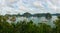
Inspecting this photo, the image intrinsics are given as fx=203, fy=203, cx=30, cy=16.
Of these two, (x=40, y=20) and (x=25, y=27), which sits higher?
(x=40, y=20)

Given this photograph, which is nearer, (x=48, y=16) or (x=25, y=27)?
(x=25, y=27)

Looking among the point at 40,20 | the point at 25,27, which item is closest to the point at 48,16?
the point at 40,20

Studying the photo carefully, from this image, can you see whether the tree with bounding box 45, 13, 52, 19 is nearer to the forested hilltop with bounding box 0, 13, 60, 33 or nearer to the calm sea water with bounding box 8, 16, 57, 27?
the calm sea water with bounding box 8, 16, 57, 27

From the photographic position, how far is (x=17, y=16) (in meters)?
9.91

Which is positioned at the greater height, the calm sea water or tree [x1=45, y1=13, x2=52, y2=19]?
tree [x1=45, y1=13, x2=52, y2=19]

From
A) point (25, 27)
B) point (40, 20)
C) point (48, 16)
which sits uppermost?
point (48, 16)

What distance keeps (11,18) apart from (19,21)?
421 mm

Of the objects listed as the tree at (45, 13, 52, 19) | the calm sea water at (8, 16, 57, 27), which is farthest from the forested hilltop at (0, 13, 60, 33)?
the tree at (45, 13, 52, 19)

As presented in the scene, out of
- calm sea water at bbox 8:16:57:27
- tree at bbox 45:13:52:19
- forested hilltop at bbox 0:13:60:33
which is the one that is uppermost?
tree at bbox 45:13:52:19

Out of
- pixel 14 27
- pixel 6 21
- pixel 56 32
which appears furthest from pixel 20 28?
pixel 56 32

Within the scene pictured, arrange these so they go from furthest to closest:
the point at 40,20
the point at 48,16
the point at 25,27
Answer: the point at 48,16 < the point at 40,20 < the point at 25,27

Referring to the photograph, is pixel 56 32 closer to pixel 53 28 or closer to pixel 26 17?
pixel 53 28

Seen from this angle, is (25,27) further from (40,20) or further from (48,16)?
(48,16)

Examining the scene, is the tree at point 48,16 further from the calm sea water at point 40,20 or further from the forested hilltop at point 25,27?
the forested hilltop at point 25,27
